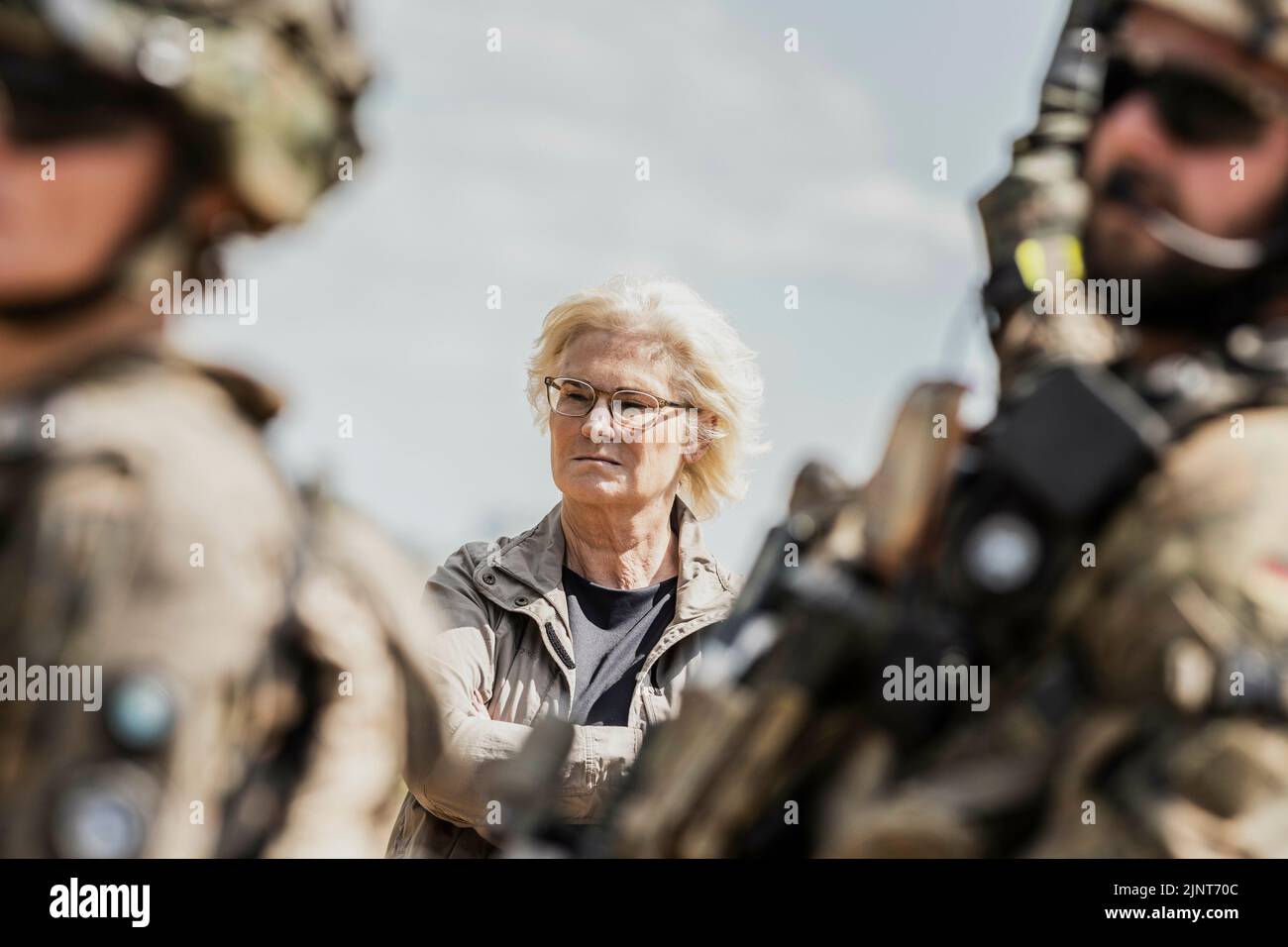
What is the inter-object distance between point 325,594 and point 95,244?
62 cm

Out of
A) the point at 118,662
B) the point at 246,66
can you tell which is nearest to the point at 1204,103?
the point at 246,66

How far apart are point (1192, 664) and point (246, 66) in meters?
1.64

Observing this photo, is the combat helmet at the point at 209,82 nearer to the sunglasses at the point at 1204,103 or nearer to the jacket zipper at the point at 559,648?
the sunglasses at the point at 1204,103

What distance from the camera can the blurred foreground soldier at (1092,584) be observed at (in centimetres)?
246

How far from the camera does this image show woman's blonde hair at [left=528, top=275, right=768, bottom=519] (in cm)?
501

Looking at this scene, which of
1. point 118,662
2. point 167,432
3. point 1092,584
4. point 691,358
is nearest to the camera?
point 118,662

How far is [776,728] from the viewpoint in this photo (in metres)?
2.88

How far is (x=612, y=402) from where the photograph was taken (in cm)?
489

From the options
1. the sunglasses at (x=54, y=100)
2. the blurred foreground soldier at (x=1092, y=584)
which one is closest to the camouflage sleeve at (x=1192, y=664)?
the blurred foreground soldier at (x=1092, y=584)

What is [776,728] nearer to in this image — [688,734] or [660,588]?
[688,734]

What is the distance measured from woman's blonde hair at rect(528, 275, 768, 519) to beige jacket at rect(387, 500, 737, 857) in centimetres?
43

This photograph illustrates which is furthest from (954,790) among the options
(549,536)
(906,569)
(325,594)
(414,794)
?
(549,536)

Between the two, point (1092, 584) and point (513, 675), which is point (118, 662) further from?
point (513, 675)

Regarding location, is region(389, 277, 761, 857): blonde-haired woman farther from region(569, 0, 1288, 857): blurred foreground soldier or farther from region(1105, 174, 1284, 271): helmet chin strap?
region(1105, 174, 1284, 271): helmet chin strap
